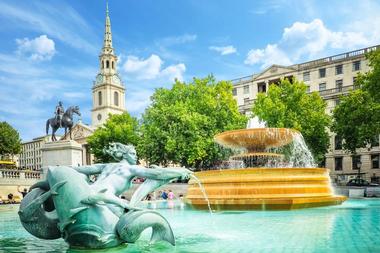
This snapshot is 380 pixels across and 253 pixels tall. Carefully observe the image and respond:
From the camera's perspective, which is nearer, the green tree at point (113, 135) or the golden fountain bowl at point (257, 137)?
the golden fountain bowl at point (257, 137)

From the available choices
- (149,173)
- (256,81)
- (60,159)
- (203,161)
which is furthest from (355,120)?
(149,173)

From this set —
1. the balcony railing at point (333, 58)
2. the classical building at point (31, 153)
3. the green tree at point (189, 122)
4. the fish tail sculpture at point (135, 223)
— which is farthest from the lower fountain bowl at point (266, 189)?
the classical building at point (31, 153)

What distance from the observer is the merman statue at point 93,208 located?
19.3 ft

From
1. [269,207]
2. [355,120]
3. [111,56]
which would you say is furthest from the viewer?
[111,56]

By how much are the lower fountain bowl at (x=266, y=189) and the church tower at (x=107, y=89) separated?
84901mm

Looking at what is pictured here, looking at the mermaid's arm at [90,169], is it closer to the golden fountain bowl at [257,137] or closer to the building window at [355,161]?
the golden fountain bowl at [257,137]

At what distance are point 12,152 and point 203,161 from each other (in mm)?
37738

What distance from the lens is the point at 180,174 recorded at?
20.9 ft

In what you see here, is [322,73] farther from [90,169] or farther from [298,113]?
[90,169]

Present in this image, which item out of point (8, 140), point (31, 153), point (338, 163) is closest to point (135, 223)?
point (338, 163)

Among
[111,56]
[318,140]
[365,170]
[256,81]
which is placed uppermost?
[111,56]

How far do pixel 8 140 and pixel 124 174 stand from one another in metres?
61.5

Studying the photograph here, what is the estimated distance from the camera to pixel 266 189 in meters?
13.6

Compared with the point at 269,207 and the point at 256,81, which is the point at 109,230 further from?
the point at 256,81
